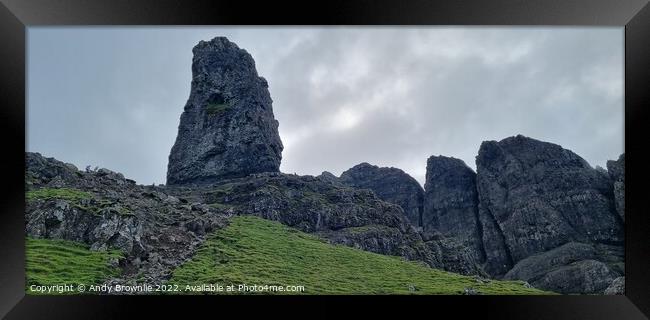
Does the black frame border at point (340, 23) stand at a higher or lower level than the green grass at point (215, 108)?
lower

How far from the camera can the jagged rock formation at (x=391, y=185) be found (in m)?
112

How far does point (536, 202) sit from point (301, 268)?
57.5m

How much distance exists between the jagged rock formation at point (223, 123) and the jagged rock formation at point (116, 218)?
28.5m

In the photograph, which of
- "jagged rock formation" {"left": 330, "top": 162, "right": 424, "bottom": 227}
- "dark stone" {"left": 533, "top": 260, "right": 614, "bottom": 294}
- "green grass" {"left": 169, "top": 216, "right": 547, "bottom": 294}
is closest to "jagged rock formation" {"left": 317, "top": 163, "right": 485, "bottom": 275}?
"jagged rock formation" {"left": 330, "top": 162, "right": 424, "bottom": 227}

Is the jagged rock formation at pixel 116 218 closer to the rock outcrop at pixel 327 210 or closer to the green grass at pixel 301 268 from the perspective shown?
the green grass at pixel 301 268

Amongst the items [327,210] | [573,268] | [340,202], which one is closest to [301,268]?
A: [327,210]

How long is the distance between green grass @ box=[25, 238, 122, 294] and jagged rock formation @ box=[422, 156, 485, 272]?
73965 millimetres

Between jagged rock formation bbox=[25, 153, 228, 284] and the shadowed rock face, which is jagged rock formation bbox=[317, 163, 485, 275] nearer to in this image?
the shadowed rock face

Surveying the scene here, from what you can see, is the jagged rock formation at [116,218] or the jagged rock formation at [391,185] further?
the jagged rock formation at [391,185]

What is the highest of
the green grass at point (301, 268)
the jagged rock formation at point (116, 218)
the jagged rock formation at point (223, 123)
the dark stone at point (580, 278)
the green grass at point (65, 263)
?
the jagged rock formation at point (223, 123)

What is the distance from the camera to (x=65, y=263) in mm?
29781

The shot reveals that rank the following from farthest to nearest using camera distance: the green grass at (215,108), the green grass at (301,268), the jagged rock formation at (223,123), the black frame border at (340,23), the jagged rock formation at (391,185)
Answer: the jagged rock formation at (391,185)
the green grass at (215,108)
the jagged rock formation at (223,123)
the green grass at (301,268)
the black frame border at (340,23)

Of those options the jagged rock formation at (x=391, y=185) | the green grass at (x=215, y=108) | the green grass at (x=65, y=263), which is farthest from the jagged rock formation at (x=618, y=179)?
the green grass at (x=65, y=263)

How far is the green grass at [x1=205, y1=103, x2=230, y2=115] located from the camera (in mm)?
86250
